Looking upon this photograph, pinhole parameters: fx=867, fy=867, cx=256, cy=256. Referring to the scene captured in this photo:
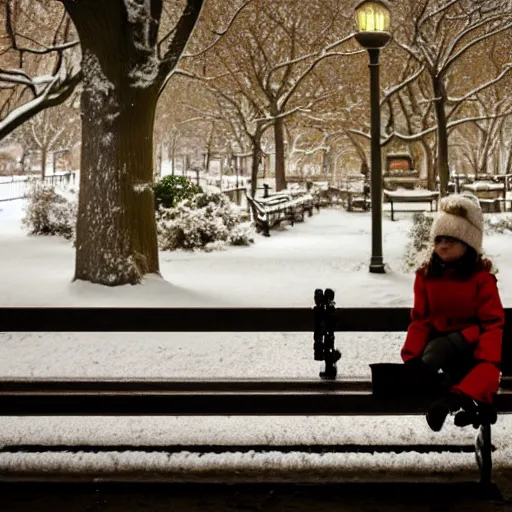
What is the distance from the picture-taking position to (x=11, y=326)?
18.0ft

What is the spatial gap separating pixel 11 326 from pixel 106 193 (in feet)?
24.8

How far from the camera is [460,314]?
4.17 metres

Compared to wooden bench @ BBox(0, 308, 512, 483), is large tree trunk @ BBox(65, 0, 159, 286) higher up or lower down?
higher up

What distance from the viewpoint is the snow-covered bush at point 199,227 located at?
19562 mm

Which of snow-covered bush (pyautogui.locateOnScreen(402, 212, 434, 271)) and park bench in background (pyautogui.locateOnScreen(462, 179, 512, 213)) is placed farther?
park bench in background (pyautogui.locateOnScreen(462, 179, 512, 213))

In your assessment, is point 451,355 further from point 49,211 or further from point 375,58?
point 49,211

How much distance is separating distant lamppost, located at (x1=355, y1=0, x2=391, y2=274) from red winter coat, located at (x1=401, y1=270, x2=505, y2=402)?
10.2 m

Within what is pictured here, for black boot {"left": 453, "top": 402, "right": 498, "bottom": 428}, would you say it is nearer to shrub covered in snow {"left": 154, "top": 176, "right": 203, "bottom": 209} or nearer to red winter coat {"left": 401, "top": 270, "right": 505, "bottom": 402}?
red winter coat {"left": 401, "top": 270, "right": 505, "bottom": 402}

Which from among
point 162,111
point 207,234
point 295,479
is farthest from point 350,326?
point 162,111

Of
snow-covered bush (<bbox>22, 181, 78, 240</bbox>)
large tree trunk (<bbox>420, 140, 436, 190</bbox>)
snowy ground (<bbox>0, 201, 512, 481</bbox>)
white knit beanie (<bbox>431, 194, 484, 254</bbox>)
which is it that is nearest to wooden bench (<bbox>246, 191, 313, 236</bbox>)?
snowy ground (<bbox>0, 201, 512, 481</bbox>)

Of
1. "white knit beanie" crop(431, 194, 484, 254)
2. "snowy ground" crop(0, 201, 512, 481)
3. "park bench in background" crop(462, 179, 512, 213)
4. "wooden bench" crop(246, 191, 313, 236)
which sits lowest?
"snowy ground" crop(0, 201, 512, 481)

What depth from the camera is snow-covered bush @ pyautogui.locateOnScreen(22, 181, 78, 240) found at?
2370cm

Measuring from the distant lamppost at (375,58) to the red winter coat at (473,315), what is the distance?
10.2 meters

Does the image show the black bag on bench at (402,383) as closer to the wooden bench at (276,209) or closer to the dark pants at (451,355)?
the dark pants at (451,355)
